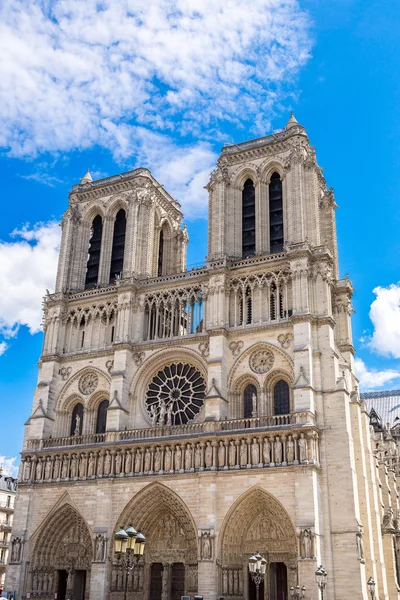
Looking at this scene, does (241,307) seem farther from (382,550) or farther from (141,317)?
(382,550)

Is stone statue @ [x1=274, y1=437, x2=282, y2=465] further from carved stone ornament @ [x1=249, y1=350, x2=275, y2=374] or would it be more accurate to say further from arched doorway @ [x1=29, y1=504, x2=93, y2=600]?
arched doorway @ [x1=29, y1=504, x2=93, y2=600]

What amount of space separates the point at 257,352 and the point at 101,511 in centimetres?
1090

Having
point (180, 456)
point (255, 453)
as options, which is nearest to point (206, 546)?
point (180, 456)

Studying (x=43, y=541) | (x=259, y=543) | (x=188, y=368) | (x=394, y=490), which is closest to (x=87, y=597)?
(x=43, y=541)

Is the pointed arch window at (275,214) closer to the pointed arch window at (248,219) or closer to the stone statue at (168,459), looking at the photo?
the pointed arch window at (248,219)

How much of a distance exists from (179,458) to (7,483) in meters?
26.3

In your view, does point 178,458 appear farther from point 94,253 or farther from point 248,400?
point 94,253

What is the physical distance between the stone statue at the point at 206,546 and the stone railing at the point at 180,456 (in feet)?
9.56

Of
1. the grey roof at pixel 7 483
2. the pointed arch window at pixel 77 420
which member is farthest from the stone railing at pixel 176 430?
the grey roof at pixel 7 483

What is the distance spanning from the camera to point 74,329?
3850 centimetres

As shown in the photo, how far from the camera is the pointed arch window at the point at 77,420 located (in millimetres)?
36181

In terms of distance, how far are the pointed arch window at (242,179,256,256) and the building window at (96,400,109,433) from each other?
37.6ft

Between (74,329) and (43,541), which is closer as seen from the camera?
(43,541)

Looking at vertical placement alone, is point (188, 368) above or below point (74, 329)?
below
